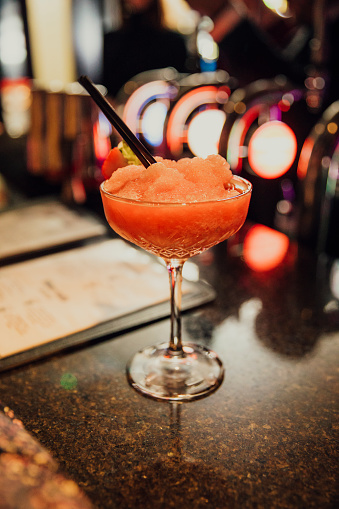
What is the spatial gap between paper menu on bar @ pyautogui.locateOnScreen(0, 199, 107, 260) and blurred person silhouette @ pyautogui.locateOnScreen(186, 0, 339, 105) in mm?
2348

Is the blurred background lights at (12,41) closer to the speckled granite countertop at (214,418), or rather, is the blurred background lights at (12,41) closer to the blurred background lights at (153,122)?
the blurred background lights at (153,122)

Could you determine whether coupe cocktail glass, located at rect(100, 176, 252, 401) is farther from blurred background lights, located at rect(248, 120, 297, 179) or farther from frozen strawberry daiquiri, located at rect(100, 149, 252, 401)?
blurred background lights, located at rect(248, 120, 297, 179)

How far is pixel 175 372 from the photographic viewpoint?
3.33ft

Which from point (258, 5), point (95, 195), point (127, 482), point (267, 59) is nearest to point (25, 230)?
point (95, 195)

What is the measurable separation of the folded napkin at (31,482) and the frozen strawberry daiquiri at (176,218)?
1.31 ft

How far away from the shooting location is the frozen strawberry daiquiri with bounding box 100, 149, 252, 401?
2.74 feet

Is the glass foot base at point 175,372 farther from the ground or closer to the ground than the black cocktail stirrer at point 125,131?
closer to the ground

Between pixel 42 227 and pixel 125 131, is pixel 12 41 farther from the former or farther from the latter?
pixel 125 131

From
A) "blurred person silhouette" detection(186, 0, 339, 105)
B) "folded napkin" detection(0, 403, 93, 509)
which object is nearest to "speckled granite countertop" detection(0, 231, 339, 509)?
"folded napkin" detection(0, 403, 93, 509)

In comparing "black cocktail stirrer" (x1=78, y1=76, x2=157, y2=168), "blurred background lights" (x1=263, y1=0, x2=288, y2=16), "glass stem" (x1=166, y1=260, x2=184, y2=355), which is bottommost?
"glass stem" (x1=166, y1=260, x2=184, y2=355)

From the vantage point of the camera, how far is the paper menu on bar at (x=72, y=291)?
44.1 inches

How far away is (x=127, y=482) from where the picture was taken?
0.72 m

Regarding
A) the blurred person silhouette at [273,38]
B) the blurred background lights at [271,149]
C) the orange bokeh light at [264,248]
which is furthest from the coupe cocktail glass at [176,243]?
the blurred person silhouette at [273,38]

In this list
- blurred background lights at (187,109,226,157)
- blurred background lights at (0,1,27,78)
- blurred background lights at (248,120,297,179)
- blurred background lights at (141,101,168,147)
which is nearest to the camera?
blurred background lights at (248,120,297,179)
